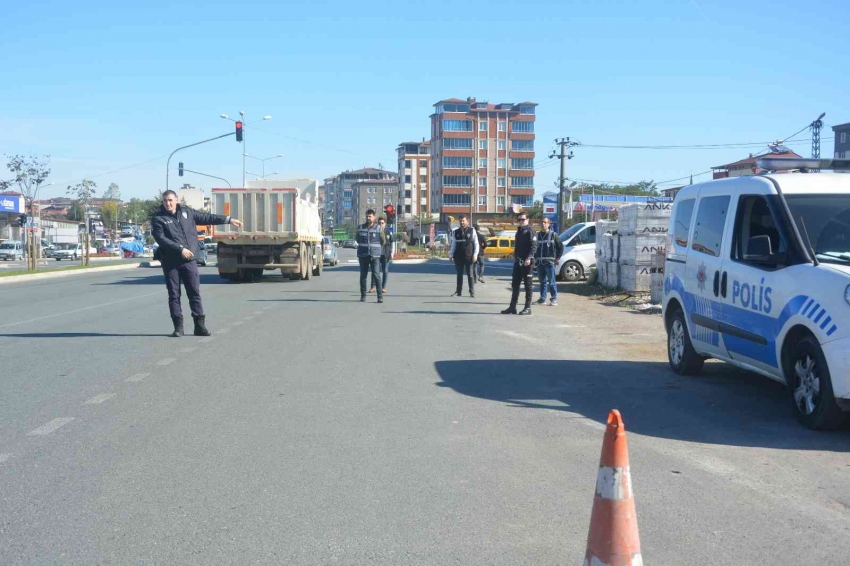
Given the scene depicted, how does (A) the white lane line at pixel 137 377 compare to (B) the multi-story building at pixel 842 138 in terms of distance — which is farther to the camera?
(B) the multi-story building at pixel 842 138

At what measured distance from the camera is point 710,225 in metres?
8.52

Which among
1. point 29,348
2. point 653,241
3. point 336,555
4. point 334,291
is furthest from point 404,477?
point 334,291

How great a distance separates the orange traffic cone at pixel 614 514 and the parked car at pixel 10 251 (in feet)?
215

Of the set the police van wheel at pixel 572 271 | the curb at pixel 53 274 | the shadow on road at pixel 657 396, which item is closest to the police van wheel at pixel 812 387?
the shadow on road at pixel 657 396

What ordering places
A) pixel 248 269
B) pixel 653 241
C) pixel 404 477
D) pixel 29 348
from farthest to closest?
pixel 248 269, pixel 653 241, pixel 29 348, pixel 404 477

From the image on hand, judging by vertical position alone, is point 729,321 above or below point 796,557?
above

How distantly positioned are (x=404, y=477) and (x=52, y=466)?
7.34 feet

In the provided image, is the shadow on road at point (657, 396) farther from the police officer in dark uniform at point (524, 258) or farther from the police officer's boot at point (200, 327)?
the police officer in dark uniform at point (524, 258)

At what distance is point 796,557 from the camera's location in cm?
410

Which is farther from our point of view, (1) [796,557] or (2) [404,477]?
(2) [404,477]

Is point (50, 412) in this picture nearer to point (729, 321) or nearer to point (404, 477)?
point (404, 477)

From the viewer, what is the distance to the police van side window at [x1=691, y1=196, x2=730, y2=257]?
8.23 meters

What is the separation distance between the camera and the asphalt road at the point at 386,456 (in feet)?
14.0

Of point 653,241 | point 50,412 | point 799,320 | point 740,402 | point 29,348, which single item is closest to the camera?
point 799,320
